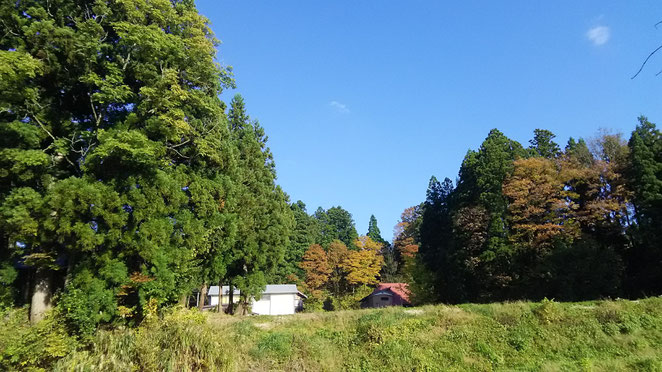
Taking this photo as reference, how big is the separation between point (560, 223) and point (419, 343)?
54.4 feet

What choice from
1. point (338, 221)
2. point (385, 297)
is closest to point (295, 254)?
point (385, 297)

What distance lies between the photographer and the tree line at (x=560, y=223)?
2011 centimetres

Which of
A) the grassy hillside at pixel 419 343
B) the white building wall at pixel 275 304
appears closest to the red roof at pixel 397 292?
the white building wall at pixel 275 304

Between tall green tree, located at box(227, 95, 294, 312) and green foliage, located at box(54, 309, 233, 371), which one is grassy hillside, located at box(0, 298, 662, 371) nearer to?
green foliage, located at box(54, 309, 233, 371)

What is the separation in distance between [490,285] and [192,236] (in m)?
19.6

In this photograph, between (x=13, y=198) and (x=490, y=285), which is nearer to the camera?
(x=13, y=198)

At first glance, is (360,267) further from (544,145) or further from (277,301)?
(544,145)

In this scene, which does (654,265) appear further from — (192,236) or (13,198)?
(13,198)

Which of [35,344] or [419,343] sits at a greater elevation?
[35,344]

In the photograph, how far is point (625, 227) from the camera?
22.4m

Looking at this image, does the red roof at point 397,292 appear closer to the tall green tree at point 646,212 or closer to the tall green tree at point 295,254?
the tall green tree at point 295,254

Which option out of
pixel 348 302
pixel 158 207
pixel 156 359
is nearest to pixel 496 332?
pixel 156 359

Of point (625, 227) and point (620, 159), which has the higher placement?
point (620, 159)

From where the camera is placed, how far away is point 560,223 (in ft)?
74.4
